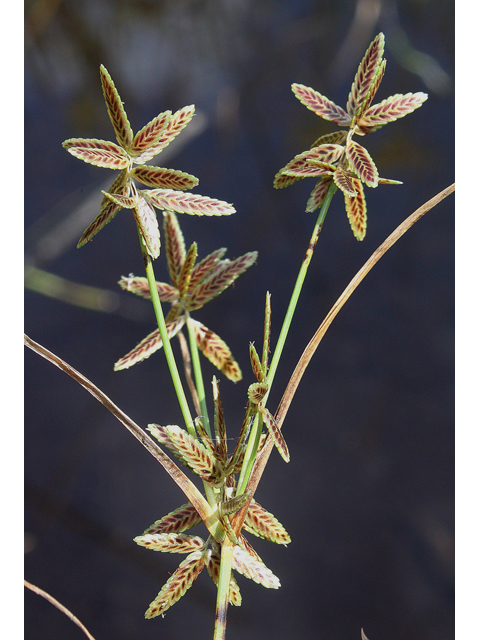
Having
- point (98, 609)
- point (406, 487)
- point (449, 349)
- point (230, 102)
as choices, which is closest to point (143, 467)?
point (98, 609)

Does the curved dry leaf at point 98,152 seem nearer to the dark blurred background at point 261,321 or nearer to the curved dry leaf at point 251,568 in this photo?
the curved dry leaf at point 251,568

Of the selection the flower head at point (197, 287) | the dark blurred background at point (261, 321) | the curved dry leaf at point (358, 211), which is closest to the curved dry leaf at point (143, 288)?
the flower head at point (197, 287)

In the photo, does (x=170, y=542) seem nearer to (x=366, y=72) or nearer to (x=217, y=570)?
(x=217, y=570)

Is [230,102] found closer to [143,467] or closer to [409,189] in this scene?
[409,189]

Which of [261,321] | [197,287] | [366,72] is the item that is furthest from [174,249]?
[261,321]
